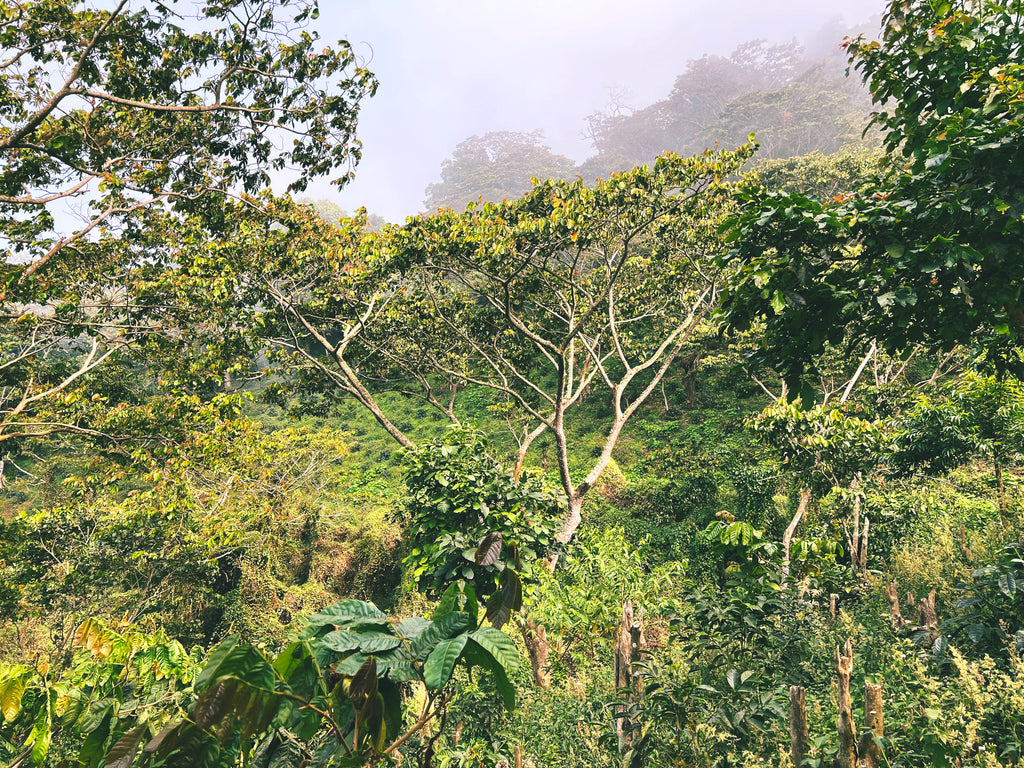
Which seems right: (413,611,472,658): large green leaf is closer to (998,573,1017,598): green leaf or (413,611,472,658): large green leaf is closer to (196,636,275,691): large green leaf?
(196,636,275,691): large green leaf

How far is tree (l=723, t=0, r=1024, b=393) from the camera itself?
2543 mm

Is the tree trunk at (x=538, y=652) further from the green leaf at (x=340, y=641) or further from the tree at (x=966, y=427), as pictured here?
the tree at (x=966, y=427)

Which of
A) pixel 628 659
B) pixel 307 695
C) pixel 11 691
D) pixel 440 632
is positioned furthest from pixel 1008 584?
pixel 11 691

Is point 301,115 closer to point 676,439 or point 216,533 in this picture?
point 216,533

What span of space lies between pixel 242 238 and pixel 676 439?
43.8 ft

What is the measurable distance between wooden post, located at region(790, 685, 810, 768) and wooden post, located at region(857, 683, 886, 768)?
25cm

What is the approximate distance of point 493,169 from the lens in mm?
62531

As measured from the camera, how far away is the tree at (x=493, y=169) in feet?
195

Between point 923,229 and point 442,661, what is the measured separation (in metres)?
3.50

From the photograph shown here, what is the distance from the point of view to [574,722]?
4484 millimetres

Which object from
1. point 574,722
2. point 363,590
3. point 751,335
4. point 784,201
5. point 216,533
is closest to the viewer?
point 784,201

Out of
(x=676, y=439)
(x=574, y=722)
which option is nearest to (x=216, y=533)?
(x=574, y=722)

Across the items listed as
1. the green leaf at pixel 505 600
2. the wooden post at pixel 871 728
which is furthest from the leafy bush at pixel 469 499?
the green leaf at pixel 505 600

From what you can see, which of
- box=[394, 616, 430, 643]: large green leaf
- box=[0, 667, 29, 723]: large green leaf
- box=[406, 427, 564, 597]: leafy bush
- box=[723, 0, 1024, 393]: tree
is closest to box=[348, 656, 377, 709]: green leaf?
box=[394, 616, 430, 643]: large green leaf
